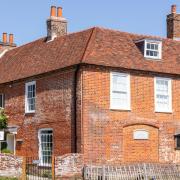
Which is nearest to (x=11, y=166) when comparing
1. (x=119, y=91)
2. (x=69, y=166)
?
(x=69, y=166)

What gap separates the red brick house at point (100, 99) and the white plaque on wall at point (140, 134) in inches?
1.8

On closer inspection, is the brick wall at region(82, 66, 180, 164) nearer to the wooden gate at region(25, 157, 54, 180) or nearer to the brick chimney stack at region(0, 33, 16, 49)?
the wooden gate at region(25, 157, 54, 180)

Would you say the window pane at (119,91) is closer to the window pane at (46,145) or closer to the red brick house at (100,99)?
the red brick house at (100,99)

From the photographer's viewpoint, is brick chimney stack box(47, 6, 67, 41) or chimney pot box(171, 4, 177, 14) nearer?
brick chimney stack box(47, 6, 67, 41)

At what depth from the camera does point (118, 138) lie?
29734 millimetres

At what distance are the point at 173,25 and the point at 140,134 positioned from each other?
421 inches

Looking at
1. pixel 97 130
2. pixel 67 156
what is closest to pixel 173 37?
pixel 97 130

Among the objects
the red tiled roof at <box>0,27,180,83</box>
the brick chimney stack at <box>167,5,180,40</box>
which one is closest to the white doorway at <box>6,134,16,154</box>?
the red tiled roof at <box>0,27,180,83</box>

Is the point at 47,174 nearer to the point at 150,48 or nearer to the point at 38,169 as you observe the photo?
the point at 38,169

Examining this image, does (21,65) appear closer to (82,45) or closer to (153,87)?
(82,45)

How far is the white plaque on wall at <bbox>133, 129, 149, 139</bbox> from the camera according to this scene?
3044 cm

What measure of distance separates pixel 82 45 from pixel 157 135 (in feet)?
22.3

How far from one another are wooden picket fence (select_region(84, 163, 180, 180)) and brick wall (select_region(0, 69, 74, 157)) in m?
2.79

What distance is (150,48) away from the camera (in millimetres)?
32406
